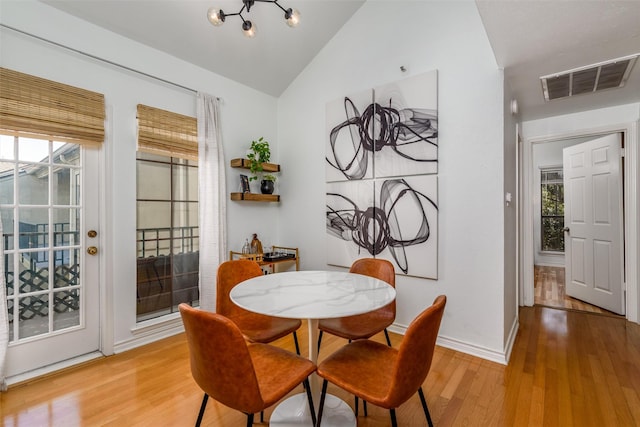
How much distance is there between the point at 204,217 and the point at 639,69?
3894 mm

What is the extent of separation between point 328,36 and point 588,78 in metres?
2.45

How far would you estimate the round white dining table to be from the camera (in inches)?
52.5

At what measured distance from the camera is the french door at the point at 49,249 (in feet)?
6.76

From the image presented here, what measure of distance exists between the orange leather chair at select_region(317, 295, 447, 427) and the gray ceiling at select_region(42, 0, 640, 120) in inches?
69.7

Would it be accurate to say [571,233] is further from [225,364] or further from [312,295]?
[225,364]

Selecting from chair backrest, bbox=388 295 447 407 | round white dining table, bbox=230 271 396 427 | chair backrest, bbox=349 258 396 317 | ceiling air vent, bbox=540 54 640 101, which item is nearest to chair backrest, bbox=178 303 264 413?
round white dining table, bbox=230 271 396 427

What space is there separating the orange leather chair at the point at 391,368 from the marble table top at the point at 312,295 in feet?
0.79

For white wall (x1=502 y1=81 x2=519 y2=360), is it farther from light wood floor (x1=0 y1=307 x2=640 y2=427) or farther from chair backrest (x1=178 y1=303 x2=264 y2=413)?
chair backrest (x1=178 y1=303 x2=264 y2=413)

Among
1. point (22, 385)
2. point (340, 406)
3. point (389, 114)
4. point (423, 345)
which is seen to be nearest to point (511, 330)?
point (340, 406)

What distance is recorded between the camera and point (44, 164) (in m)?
2.20

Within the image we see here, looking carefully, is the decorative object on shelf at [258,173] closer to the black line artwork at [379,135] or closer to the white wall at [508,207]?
the black line artwork at [379,135]

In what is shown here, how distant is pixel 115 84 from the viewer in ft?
8.04

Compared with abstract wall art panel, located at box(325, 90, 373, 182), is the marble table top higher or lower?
lower

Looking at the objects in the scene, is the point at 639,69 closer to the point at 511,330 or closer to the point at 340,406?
the point at 511,330
